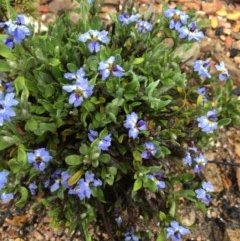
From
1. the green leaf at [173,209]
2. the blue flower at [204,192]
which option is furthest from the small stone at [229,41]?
the green leaf at [173,209]

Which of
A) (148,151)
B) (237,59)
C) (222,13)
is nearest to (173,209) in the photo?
(148,151)

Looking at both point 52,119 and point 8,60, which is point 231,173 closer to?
point 52,119

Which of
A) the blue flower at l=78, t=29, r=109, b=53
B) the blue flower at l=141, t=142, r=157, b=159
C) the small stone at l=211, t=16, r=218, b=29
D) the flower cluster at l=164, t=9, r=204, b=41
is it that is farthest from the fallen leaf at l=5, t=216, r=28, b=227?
the small stone at l=211, t=16, r=218, b=29

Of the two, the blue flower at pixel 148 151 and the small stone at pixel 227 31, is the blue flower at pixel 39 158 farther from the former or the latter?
the small stone at pixel 227 31

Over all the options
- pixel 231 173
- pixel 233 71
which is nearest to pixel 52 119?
pixel 231 173

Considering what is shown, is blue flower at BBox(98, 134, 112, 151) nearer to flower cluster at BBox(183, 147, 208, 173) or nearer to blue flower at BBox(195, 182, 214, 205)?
flower cluster at BBox(183, 147, 208, 173)

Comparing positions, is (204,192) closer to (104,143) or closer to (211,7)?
(104,143)
